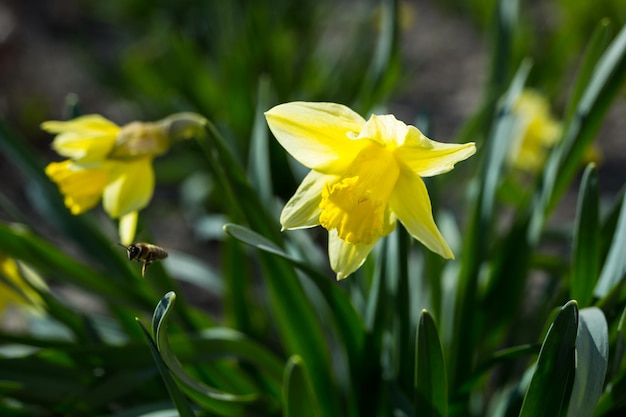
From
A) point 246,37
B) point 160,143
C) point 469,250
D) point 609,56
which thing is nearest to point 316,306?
point 469,250

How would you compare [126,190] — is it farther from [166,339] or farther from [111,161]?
[166,339]

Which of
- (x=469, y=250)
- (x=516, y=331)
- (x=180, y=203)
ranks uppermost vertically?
(x=469, y=250)

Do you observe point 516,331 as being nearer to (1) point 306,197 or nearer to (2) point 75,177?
(1) point 306,197

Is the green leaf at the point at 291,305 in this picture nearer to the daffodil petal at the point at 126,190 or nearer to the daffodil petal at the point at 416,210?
the daffodil petal at the point at 126,190

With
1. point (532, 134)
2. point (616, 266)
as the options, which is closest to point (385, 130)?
point (616, 266)

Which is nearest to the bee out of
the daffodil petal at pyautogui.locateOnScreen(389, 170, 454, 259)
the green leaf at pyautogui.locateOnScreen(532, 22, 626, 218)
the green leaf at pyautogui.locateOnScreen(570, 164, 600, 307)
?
the daffodil petal at pyautogui.locateOnScreen(389, 170, 454, 259)

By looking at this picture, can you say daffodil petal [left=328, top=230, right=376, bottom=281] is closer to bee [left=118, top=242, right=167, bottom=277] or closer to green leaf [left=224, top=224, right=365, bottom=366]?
green leaf [left=224, top=224, right=365, bottom=366]
